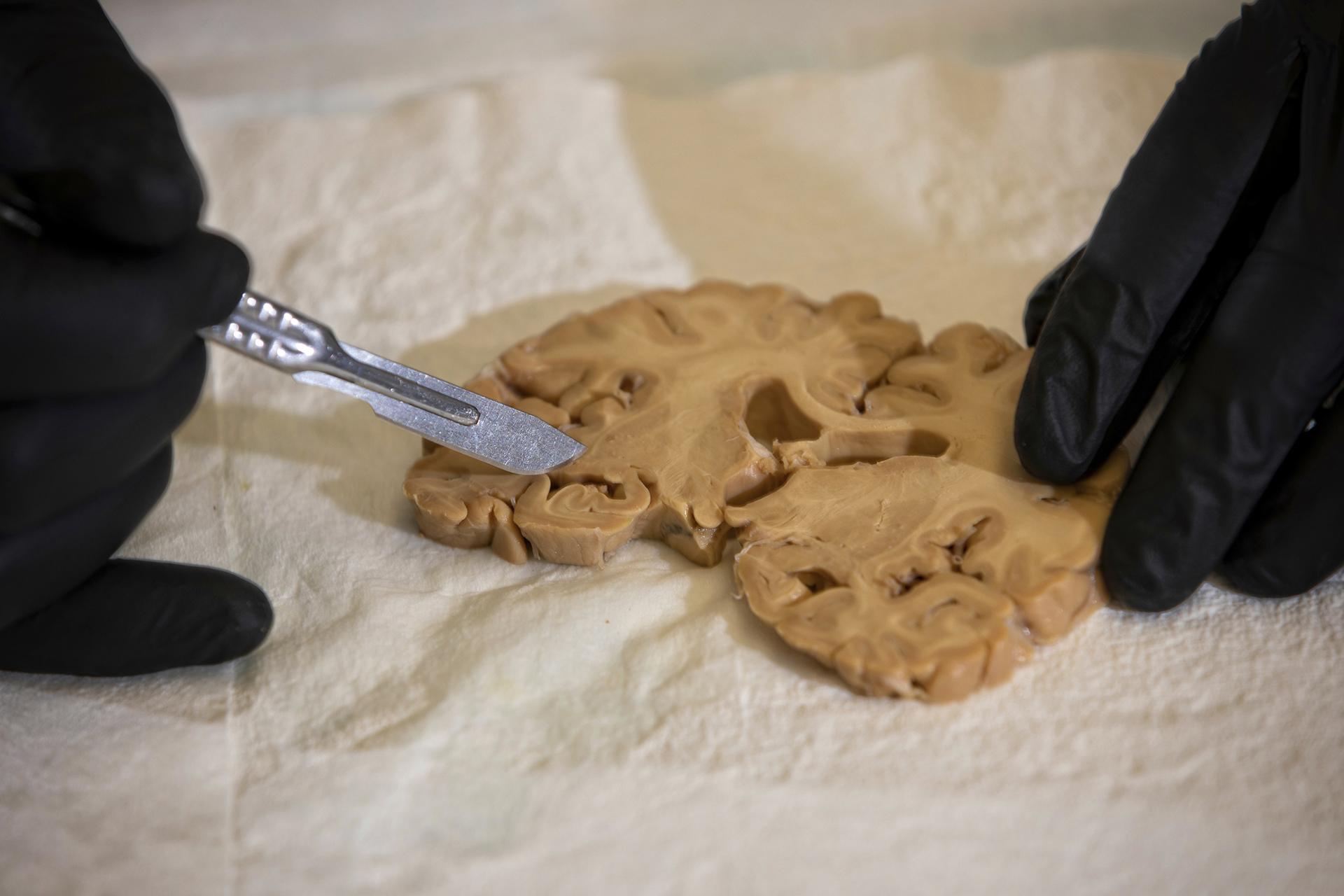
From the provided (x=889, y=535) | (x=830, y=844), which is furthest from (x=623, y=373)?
(x=830, y=844)

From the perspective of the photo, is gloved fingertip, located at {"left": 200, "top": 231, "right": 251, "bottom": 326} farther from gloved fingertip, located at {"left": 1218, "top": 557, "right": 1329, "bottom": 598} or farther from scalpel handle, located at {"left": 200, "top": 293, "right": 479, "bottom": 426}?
gloved fingertip, located at {"left": 1218, "top": 557, "right": 1329, "bottom": 598}

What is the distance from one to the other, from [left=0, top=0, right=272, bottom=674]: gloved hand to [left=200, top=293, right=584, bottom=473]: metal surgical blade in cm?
6

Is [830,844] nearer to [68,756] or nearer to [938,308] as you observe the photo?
[68,756]

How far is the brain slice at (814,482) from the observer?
1120mm

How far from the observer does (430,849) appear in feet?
3.34

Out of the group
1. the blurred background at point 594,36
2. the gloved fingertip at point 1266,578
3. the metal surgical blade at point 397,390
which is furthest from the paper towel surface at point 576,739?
the blurred background at point 594,36

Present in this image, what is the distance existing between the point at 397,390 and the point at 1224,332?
847 millimetres

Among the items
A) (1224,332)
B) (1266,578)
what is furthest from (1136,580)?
(1224,332)

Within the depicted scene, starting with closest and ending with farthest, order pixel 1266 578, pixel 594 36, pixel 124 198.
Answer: pixel 124 198 → pixel 1266 578 → pixel 594 36

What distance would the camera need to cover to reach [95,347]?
0.99 metres

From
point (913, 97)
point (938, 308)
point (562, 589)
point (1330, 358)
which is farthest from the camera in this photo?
point (913, 97)

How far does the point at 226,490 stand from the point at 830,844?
35.4 inches

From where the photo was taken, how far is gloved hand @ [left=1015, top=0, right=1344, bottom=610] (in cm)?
110

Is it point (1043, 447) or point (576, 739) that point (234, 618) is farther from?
point (1043, 447)
